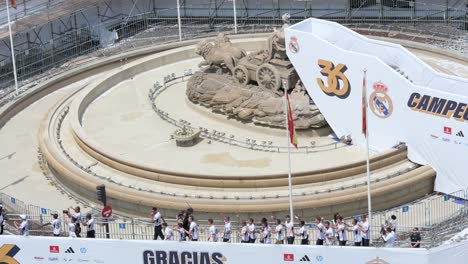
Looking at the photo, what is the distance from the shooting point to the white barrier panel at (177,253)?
3884 cm

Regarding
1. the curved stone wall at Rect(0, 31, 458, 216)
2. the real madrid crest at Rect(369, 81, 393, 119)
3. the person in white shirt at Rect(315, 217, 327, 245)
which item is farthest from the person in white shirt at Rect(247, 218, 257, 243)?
the real madrid crest at Rect(369, 81, 393, 119)

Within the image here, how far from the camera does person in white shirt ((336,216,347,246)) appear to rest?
130ft

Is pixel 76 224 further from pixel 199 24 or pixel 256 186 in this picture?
pixel 199 24

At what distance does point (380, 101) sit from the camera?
46.0m

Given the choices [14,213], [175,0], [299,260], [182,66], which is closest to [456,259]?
[299,260]

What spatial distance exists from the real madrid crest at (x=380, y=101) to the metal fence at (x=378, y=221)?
4063 millimetres

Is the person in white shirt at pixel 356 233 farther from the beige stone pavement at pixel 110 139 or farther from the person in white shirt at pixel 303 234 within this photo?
the beige stone pavement at pixel 110 139

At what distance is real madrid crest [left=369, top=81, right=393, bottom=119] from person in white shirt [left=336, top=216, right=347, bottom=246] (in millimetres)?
7684

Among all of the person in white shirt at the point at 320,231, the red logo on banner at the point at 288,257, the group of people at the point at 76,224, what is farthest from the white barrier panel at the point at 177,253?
the person in white shirt at the point at 320,231

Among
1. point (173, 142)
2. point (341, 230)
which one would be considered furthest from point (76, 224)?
point (341, 230)

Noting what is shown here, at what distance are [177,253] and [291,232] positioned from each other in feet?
14.0

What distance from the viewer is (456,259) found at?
3884cm

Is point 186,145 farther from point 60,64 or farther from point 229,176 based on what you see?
point 60,64

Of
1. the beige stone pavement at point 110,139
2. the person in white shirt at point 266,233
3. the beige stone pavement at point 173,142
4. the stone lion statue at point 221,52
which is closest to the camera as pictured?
the person in white shirt at point 266,233
